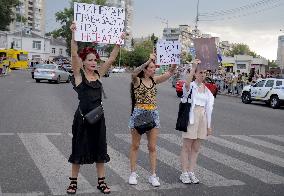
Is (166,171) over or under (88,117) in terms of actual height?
under

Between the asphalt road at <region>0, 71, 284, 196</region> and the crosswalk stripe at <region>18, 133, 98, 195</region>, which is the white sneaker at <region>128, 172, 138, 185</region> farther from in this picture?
the crosswalk stripe at <region>18, 133, 98, 195</region>

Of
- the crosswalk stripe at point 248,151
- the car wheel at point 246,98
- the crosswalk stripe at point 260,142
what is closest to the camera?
the crosswalk stripe at point 248,151

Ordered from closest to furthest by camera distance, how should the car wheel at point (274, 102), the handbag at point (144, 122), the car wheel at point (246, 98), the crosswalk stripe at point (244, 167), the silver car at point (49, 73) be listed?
the handbag at point (144, 122) < the crosswalk stripe at point (244, 167) < the car wheel at point (274, 102) < the car wheel at point (246, 98) < the silver car at point (49, 73)

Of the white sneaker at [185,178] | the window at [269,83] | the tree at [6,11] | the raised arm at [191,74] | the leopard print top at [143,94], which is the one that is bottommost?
the white sneaker at [185,178]

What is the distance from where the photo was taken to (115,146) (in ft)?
29.6

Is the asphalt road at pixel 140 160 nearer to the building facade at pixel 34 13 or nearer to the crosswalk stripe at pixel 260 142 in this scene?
the crosswalk stripe at pixel 260 142

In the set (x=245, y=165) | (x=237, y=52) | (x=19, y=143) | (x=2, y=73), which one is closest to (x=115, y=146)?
(x=19, y=143)

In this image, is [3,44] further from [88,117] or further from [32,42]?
[88,117]

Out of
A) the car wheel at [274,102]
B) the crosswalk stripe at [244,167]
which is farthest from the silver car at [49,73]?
the crosswalk stripe at [244,167]

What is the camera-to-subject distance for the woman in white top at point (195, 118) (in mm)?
6355

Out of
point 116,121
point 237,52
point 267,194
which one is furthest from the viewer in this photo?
point 237,52

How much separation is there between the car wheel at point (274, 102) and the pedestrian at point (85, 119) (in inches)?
753

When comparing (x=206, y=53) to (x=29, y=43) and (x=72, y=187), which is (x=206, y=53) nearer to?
(x=72, y=187)

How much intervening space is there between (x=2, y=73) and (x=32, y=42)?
207 feet
